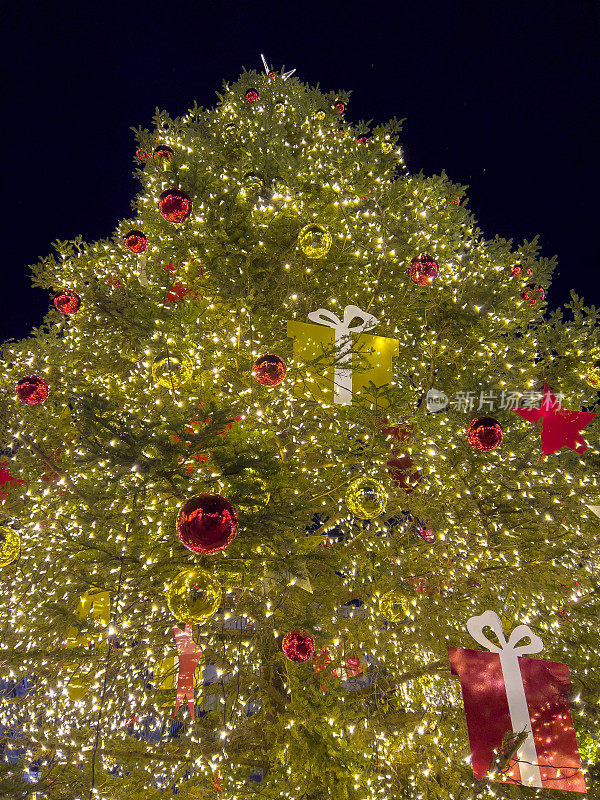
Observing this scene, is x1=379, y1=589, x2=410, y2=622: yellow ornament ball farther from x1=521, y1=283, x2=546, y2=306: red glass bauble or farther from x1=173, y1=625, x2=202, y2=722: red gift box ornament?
A: x1=521, y1=283, x2=546, y2=306: red glass bauble

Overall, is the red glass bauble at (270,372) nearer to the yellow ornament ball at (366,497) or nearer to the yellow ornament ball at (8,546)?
the yellow ornament ball at (366,497)

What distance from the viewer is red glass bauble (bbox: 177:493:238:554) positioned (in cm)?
170

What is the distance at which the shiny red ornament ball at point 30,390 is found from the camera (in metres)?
3.55

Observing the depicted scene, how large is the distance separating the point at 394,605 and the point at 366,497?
1.16m

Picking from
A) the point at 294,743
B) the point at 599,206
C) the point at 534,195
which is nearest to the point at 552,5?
the point at 534,195

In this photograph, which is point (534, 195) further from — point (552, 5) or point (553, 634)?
point (553, 634)

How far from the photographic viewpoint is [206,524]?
170 cm

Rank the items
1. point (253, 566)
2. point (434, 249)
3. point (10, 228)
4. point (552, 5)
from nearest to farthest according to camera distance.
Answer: point (253, 566) < point (434, 249) < point (552, 5) < point (10, 228)

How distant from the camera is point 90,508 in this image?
8.60ft

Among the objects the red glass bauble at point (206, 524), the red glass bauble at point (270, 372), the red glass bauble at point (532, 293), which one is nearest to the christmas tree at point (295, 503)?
the red glass bauble at point (270, 372)

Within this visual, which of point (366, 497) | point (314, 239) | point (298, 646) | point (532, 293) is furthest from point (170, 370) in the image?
point (532, 293)

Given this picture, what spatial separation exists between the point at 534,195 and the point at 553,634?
16908 millimetres

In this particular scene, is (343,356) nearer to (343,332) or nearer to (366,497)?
(343,332)

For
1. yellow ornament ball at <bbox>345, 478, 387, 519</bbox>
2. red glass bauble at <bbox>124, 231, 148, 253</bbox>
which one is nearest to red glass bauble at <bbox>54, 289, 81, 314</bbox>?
red glass bauble at <bbox>124, 231, 148, 253</bbox>
